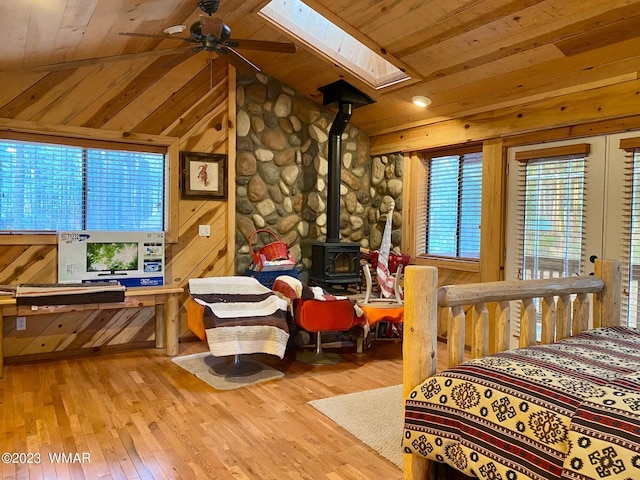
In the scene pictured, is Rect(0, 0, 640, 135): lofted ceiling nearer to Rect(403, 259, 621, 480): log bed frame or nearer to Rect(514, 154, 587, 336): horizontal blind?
Rect(514, 154, 587, 336): horizontal blind

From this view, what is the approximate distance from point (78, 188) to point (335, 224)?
97.8 inches

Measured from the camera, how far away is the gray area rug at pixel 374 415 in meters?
2.77

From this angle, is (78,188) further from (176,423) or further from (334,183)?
(176,423)

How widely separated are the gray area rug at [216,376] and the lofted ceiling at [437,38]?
242 cm

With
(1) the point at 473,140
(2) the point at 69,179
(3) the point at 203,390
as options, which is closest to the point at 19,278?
(2) the point at 69,179

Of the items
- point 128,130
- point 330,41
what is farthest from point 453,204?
point 128,130

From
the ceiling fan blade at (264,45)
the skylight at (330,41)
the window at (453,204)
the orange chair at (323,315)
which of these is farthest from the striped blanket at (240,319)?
the skylight at (330,41)

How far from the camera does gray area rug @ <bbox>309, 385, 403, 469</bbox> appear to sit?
2.77 metres

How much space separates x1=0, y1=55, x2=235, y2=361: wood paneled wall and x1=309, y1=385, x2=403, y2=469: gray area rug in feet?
7.34

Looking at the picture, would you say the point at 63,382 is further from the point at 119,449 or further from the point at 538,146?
the point at 538,146

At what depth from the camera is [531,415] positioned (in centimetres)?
172

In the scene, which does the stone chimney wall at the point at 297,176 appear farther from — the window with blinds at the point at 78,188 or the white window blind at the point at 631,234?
the white window blind at the point at 631,234

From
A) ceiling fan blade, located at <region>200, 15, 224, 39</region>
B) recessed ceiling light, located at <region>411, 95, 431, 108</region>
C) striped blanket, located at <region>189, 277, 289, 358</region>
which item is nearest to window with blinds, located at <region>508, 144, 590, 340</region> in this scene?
recessed ceiling light, located at <region>411, 95, 431, 108</region>

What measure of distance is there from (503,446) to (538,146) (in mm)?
3131
